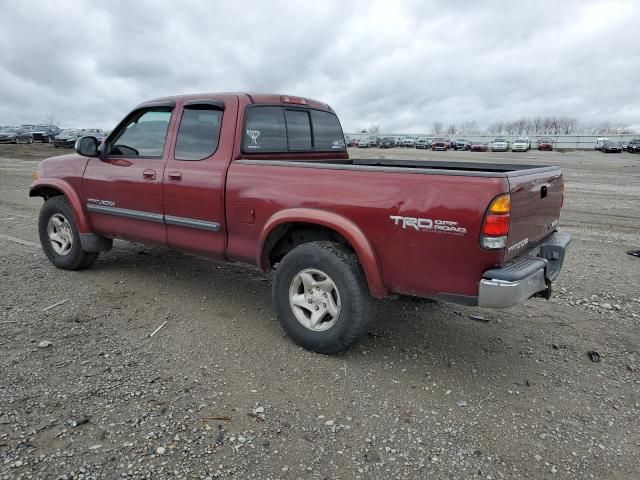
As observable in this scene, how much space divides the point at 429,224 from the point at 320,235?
1.00 metres

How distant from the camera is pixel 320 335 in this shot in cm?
357

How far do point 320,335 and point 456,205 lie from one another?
1383mm

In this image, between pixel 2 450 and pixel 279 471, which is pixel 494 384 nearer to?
pixel 279 471

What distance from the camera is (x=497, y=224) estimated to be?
2826 millimetres

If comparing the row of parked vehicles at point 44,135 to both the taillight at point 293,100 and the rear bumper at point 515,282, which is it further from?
the rear bumper at point 515,282

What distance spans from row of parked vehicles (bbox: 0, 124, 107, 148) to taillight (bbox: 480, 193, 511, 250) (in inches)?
1458

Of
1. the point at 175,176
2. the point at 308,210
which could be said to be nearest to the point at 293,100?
the point at 175,176

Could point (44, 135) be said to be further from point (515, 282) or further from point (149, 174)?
point (515, 282)

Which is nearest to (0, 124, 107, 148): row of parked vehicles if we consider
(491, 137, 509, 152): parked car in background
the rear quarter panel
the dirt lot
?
the dirt lot

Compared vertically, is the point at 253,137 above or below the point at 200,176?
above

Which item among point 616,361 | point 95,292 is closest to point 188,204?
point 95,292

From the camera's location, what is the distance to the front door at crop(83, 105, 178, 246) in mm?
4516

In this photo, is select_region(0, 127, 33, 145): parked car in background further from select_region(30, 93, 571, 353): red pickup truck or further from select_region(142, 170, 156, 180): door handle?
select_region(142, 170, 156, 180): door handle

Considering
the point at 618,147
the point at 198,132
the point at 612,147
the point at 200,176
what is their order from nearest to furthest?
the point at 200,176
the point at 198,132
the point at 618,147
the point at 612,147
